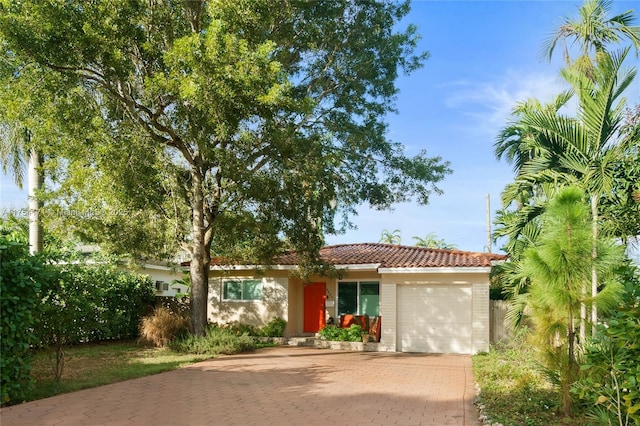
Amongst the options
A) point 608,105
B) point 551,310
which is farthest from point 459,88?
point 551,310

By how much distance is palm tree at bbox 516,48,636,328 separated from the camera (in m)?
10.0

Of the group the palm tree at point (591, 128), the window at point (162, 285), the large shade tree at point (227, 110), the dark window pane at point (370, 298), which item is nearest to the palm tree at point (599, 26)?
the palm tree at point (591, 128)

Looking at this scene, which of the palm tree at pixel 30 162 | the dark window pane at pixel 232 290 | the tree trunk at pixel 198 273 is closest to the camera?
the palm tree at pixel 30 162

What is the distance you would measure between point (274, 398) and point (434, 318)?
376 inches

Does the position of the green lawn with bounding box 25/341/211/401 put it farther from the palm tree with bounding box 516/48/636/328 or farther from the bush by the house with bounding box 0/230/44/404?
the palm tree with bounding box 516/48/636/328

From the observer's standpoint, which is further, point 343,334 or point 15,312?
point 343,334

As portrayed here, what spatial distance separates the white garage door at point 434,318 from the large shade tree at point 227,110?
11.3 feet

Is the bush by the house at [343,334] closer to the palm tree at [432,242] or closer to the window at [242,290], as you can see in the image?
the window at [242,290]

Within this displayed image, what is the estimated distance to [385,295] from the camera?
17.8m

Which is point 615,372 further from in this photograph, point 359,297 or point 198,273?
point 359,297

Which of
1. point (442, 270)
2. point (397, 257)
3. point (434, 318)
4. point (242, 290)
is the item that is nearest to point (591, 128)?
point (442, 270)

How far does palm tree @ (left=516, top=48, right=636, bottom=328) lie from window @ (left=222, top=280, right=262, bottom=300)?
13.4 m

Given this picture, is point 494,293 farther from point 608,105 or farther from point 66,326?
point 66,326

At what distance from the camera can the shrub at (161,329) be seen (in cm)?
1673
